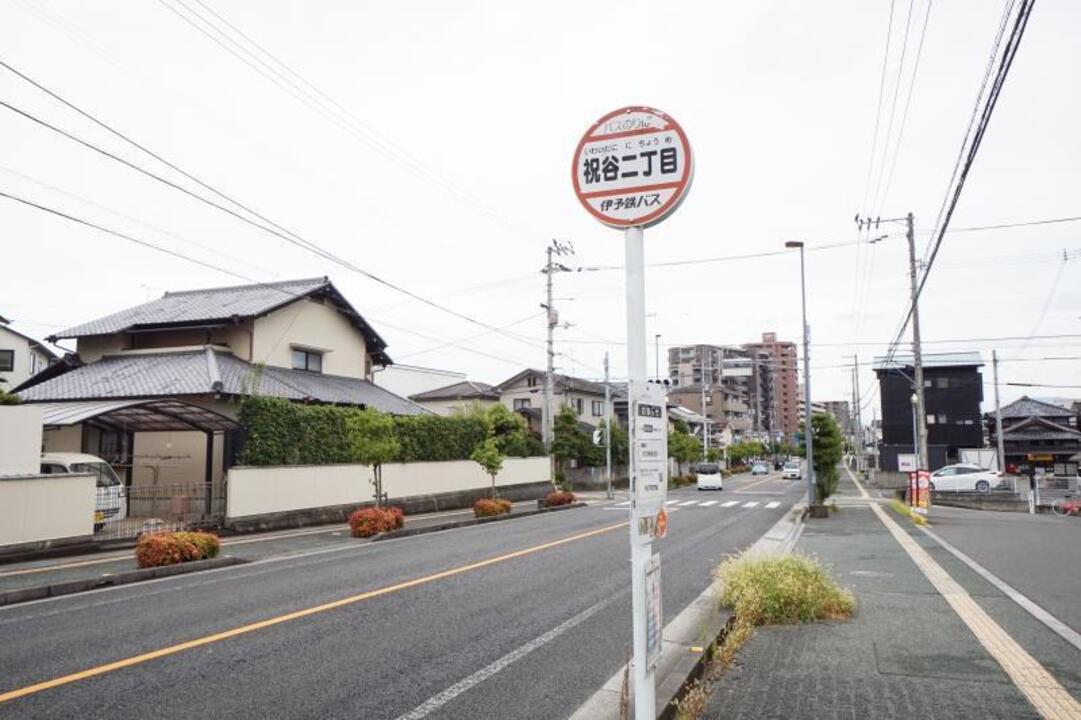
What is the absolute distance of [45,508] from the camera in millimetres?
13273

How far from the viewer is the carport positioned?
1689cm

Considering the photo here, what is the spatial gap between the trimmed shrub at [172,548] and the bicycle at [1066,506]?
28.9 metres

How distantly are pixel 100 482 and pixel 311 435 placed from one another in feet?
19.9

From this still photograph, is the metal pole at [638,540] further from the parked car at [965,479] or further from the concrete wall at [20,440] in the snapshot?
the parked car at [965,479]

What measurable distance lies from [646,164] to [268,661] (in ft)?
17.2

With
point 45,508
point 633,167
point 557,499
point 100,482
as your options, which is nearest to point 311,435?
point 100,482

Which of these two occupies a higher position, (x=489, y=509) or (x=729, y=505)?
(x=489, y=509)

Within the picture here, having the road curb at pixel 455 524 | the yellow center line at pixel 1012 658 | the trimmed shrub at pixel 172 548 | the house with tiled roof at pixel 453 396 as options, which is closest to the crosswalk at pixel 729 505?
the road curb at pixel 455 524

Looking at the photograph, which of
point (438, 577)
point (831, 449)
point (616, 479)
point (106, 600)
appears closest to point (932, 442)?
point (616, 479)

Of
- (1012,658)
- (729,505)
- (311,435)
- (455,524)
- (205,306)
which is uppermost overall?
(205,306)

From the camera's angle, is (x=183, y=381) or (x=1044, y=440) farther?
(x=1044, y=440)

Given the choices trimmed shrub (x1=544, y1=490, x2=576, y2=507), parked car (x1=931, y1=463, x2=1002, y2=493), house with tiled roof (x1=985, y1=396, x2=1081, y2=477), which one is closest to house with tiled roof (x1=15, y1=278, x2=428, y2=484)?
trimmed shrub (x1=544, y1=490, x2=576, y2=507)

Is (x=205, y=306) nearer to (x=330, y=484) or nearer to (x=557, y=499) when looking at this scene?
(x=330, y=484)

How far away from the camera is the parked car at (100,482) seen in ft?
48.9
